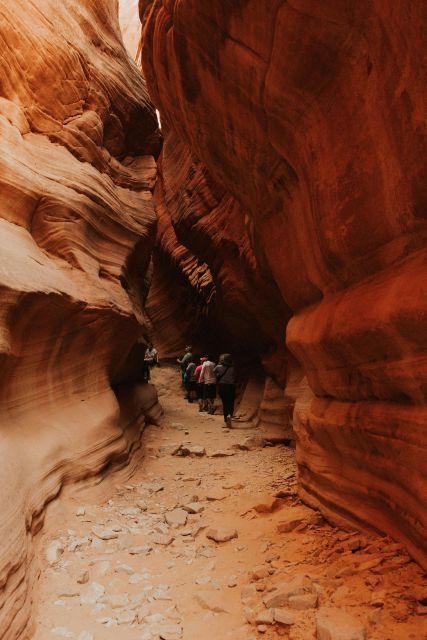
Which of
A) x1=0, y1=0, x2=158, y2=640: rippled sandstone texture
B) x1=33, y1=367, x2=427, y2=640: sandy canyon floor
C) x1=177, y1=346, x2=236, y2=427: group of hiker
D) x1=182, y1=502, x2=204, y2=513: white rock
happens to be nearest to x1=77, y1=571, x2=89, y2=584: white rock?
x1=33, y1=367, x2=427, y2=640: sandy canyon floor

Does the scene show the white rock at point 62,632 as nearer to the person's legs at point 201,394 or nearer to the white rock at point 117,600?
the white rock at point 117,600

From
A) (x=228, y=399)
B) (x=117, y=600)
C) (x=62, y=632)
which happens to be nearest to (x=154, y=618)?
(x=117, y=600)

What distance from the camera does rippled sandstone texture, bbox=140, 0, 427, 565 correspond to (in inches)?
112

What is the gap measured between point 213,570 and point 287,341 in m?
2.73

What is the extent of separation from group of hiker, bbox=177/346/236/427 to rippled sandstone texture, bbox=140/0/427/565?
17.4 ft

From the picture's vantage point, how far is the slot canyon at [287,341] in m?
2.80

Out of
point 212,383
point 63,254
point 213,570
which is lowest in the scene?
point 213,570

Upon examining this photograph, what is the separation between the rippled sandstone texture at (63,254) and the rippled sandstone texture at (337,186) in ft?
8.23

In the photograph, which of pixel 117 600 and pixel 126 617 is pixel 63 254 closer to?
pixel 117 600

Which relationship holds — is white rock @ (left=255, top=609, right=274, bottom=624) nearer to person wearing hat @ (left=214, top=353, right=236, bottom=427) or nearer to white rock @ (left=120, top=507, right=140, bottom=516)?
white rock @ (left=120, top=507, right=140, bottom=516)

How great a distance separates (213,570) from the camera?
352 cm

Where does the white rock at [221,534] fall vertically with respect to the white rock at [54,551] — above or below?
below

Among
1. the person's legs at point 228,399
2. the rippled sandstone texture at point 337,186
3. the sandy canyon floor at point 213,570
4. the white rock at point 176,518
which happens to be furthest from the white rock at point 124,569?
the person's legs at point 228,399

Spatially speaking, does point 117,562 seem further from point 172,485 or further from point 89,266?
point 89,266
